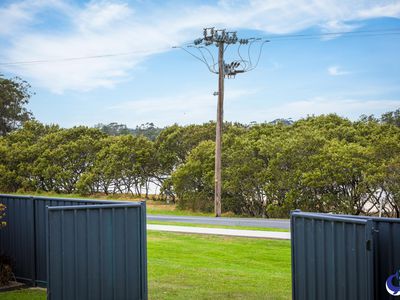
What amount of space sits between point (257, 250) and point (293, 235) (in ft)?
30.1

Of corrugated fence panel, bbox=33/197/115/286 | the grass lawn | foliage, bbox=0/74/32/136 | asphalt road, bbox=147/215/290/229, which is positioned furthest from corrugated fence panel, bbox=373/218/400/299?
foliage, bbox=0/74/32/136

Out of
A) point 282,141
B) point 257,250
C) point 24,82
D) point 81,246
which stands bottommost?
point 257,250

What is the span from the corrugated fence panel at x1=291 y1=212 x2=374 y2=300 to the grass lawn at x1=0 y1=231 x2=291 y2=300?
2.84 meters

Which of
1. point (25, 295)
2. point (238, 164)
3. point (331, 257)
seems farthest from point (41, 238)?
point (238, 164)

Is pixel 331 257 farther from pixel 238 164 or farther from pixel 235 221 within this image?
pixel 238 164

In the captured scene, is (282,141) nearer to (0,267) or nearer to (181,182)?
(181,182)

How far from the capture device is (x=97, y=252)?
9070 mm

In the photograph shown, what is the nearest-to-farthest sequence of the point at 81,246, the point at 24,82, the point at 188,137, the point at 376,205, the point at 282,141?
the point at 81,246
the point at 376,205
the point at 282,141
the point at 188,137
the point at 24,82

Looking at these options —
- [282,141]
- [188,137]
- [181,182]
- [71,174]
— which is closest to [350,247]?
[282,141]

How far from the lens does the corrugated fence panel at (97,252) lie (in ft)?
28.7

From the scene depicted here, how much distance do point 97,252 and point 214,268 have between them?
5721 mm

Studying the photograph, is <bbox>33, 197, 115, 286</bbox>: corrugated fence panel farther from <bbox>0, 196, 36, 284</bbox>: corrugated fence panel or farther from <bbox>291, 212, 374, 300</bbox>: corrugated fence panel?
<bbox>291, 212, 374, 300</bbox>: corrugated fence panel

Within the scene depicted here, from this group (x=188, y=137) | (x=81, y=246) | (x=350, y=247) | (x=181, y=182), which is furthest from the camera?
(x=188, y=137)

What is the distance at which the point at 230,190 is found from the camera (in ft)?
112
